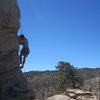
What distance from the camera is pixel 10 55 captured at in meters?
25.5

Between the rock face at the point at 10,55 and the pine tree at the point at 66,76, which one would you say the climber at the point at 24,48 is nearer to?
the rock face at the point at 10,55

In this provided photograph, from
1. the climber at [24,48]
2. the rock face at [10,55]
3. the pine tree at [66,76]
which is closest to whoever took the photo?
the rock face at [10,55]

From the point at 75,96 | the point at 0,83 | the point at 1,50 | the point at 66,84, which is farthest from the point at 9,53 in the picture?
the point at 66,84

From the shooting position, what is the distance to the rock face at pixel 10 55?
79.6ft

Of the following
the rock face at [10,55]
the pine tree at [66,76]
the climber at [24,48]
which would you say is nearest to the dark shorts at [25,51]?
the climber at [24,48]

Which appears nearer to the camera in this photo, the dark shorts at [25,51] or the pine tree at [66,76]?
the dark shorts at [25,51]

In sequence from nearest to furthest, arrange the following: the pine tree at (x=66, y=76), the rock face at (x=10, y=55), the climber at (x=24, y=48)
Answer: the rock face at (x=10, y=55) < the climber at (x=24, y=48) < the pine tree at (x=66, y=76)

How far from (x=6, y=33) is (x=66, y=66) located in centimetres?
5242

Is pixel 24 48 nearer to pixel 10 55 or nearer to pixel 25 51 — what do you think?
pixel 25 51

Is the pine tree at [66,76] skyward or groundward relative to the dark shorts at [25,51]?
skyward

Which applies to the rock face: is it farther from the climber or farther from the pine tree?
the pine tree

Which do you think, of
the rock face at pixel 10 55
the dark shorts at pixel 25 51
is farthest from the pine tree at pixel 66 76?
the rock face at pixel 10 55

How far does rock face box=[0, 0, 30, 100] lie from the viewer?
79.6 ft

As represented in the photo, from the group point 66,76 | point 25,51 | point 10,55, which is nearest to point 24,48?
point 25,51
